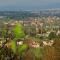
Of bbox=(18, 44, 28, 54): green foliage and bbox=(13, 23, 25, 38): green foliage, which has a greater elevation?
bbox=(13, 23, 25, 38): green foliage

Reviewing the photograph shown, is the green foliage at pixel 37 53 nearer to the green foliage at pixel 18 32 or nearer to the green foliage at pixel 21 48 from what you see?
the green foliage at pixel 21 48

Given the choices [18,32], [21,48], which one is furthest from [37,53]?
[18,32]

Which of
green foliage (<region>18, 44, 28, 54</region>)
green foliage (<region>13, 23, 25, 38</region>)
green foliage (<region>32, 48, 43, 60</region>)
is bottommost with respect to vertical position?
green foliage (<region>32, 48, 43, 60</region>)

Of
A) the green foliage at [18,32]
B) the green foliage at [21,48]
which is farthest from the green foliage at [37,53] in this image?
the green foliage at [18,32]

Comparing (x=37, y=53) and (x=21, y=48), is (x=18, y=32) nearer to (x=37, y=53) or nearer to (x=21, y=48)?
(x=21, y=48)

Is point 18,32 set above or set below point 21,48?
above

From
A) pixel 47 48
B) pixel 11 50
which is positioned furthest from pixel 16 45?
pixel 47 48

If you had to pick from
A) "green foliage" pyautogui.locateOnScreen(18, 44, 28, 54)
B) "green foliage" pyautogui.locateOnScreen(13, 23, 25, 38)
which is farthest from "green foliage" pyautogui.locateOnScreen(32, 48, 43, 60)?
"green foliage" pyautogui.locateOnScreen(13, 23, 25, 38)

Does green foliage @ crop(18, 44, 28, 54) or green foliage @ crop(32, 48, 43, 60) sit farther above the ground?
green foliage @ crop(18, 44, 28, 54)

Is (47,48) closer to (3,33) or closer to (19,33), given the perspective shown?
(19,33)

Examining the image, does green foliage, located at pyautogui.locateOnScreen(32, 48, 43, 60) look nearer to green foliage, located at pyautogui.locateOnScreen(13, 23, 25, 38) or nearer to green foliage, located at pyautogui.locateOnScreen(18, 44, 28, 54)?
green foliage, located at pyautogui.locateOnScreen(18, 44, 28, 54)

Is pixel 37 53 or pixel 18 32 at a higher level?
pixel 18 32
